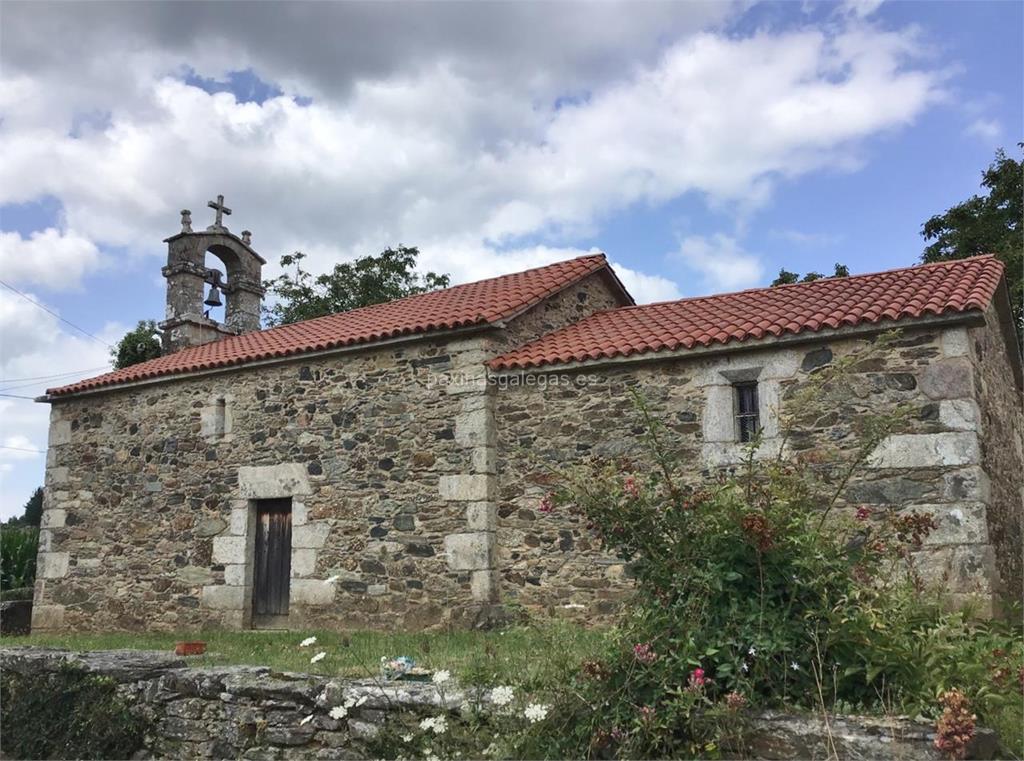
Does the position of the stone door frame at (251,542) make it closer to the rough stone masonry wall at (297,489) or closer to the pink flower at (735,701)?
the rough stone masonry wall at (297,489)

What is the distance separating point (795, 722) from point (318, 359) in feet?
26.2

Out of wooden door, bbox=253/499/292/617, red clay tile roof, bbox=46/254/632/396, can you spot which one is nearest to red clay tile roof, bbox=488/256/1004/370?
red clay tile roof, bbox=46/254/632/396

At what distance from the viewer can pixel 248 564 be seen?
10.5m

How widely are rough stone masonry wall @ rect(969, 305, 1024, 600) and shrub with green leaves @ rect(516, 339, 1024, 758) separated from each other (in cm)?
414

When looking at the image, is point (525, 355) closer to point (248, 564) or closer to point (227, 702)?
point (248, 564)

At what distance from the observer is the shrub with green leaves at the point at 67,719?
530 cm

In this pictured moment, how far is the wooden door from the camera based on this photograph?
10289 millimetres

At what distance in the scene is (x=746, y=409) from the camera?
324 inches

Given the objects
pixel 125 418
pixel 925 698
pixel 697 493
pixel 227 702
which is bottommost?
pixel 227 702

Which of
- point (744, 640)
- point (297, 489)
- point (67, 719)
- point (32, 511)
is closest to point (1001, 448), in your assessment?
point (744, 640)

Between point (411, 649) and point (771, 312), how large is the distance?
16.5ft

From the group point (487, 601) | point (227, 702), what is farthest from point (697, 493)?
point (487, 601)

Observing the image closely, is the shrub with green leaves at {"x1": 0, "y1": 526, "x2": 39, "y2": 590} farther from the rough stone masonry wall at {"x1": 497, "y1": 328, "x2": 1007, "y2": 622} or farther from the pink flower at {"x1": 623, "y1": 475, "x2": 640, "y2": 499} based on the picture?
the pink flower at {"x1": 623, "y1": 475, "x2": 640, "y2": 499}

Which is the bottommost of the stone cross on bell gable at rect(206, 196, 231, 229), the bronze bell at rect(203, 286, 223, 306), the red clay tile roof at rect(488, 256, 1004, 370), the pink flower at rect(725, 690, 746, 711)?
the pink flower at rect(725, 690, 746, 711)
